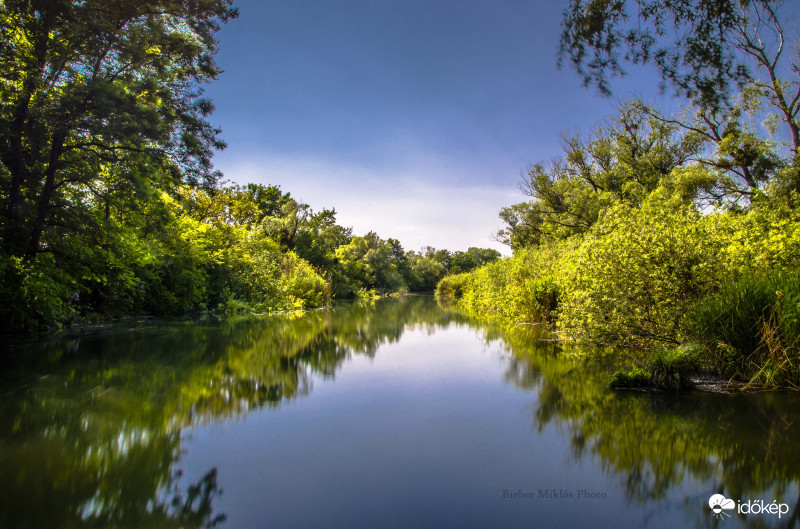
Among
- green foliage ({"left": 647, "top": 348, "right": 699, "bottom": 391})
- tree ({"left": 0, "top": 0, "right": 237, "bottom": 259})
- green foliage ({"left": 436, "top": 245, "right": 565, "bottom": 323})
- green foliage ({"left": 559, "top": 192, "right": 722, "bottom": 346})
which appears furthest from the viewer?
green foliage ({"left": 436, "top": 245, "right": 565, "bottom": 323})

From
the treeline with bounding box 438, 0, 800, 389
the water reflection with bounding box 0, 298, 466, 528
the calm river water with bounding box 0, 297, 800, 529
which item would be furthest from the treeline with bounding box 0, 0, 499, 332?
the treeline with bounding box 438, 0, 800, 389

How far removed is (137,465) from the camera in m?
4.61

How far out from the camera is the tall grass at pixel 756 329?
6.64 m

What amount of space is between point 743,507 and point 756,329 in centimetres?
450

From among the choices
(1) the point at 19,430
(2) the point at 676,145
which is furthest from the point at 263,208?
(1) the point at 19,430

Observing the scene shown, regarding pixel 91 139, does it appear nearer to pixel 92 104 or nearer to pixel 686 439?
pixel 92 104

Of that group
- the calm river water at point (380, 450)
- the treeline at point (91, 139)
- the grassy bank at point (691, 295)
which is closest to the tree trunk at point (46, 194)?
the treeline at point (91, 139)

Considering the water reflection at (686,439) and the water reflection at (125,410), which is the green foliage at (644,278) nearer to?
the water reflection at (686,439)

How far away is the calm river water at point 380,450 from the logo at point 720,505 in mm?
24

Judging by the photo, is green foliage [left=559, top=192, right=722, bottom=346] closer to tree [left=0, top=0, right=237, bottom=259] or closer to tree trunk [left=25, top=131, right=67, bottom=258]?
tree [left=0, top=0, right=237, bottom=259]

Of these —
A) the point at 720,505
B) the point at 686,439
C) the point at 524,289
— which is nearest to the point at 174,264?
the point at 524,289

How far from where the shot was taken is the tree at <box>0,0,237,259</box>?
11508 mm

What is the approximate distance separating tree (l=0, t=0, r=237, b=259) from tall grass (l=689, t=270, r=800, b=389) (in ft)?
47.2

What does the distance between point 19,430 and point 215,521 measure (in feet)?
12.6
